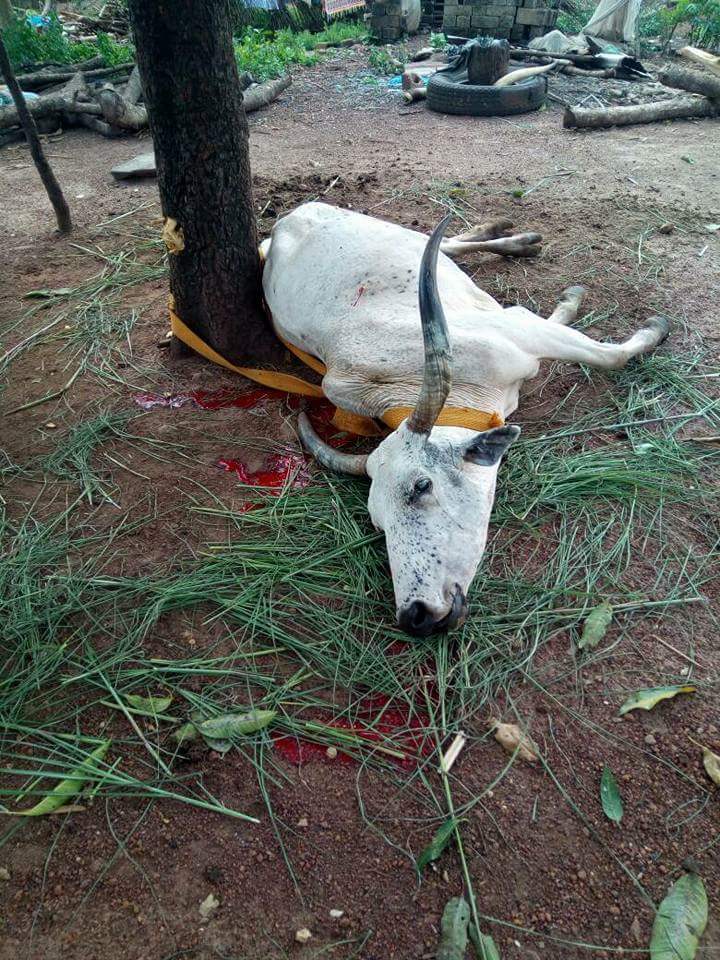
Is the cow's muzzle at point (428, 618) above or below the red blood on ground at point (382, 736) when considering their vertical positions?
above

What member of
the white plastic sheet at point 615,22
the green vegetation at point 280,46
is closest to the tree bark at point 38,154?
the green vegetation at point 280,46

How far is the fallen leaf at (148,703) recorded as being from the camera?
2.69 m

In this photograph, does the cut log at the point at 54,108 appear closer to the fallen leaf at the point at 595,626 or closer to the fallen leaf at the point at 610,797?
the fallen leaf at the point at 595,626

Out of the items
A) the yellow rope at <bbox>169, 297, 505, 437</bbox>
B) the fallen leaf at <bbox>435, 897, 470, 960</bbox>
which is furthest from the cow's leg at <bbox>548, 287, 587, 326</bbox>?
the fallen leaf at <bbox>435, 897, 470, 960</bbox>

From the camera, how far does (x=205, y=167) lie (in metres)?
4.00

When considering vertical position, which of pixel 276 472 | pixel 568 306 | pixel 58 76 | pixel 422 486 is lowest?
pixel 276 472

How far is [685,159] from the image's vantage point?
25.1ft

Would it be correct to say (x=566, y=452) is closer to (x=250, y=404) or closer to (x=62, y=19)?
(x=250, y=404)

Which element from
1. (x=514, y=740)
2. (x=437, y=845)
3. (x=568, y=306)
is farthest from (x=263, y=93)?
(x=437, y=845)

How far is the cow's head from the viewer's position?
2.74 meters

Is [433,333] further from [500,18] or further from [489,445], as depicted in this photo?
[500,18]

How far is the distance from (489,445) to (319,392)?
5.10 ft

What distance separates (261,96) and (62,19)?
8.99 metres

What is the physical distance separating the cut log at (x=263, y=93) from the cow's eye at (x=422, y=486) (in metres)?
9.38
